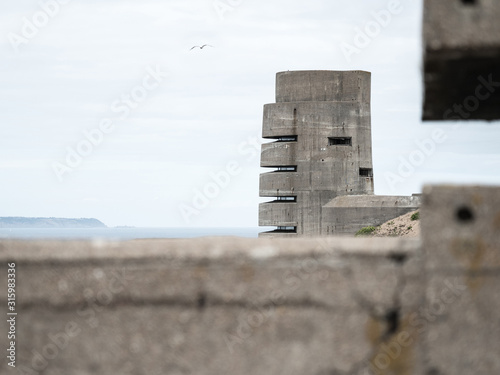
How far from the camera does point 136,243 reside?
11.8 feet

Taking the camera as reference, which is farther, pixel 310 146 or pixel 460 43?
pixel 310 146

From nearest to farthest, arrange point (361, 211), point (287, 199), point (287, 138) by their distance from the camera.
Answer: point (361, 211)
point (287, 199)
point (287, 138)

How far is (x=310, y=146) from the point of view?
38.8 metres

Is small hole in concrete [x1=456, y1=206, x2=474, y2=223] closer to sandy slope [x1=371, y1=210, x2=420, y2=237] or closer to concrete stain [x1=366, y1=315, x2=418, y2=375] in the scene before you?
concrete stain [x1=366, y1=315, x2=418, y2=375]

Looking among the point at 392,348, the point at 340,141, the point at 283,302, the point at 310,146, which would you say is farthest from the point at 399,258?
the point at 340,141

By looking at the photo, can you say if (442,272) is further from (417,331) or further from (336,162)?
(336,162)

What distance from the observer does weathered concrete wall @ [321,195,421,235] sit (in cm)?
3634

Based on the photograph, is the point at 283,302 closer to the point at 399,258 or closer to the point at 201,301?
the point at 201,301

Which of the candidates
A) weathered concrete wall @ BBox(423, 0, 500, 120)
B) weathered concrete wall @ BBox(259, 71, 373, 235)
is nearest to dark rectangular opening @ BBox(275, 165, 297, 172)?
weathered concrete wall @ BBox(259, 71, 373, 235)

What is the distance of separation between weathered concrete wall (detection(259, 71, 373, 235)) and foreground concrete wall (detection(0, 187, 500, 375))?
3482cm

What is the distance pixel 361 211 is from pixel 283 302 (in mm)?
33312

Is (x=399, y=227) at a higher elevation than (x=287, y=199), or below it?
below

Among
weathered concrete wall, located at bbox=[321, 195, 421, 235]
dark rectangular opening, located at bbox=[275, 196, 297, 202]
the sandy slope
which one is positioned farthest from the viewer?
dark rectangular opening, located at bbox=[275, 196, 297, 202]

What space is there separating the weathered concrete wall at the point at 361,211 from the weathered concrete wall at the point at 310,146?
88 cm
